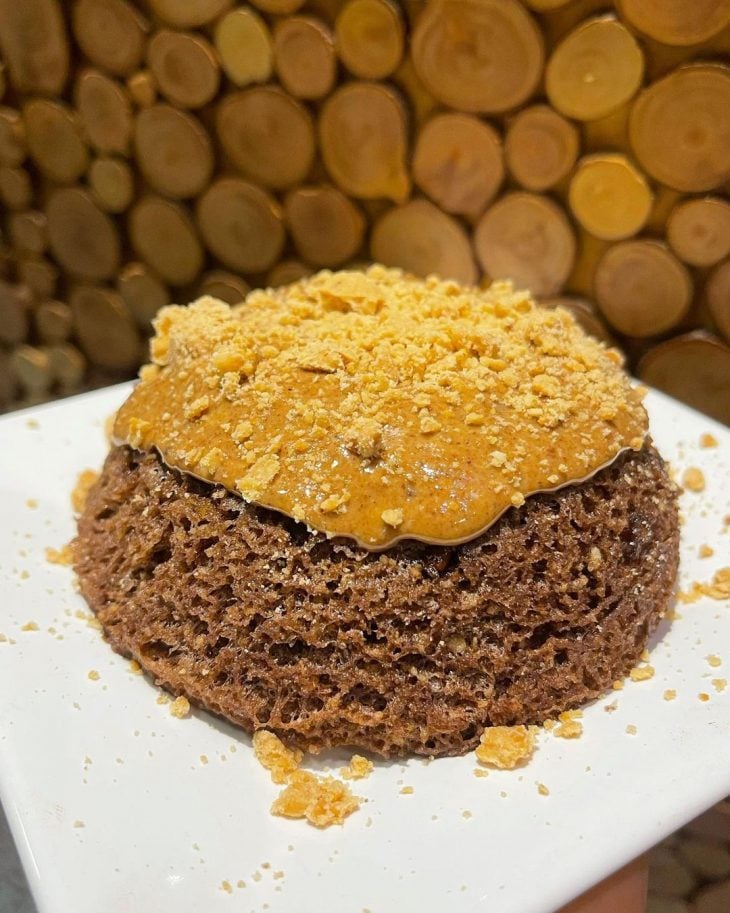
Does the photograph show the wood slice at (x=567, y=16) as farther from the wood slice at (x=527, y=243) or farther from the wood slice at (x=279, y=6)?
the wood slice at (x=279, y=6)

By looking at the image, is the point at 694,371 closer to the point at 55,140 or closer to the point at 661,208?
the point at 661,208

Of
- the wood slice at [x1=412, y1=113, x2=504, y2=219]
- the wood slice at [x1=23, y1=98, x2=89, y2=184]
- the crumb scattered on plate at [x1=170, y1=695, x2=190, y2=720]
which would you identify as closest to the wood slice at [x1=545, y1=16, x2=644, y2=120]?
the wood slice at [x1=412, y1=113, x2=504, y2=219]

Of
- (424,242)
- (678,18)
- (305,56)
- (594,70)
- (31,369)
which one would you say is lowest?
(31,369)

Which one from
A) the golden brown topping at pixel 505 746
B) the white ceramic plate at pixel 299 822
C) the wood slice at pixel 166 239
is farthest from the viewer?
the wood slice at pixel 166 239

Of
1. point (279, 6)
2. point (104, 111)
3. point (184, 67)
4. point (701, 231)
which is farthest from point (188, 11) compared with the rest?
point (701, 231)

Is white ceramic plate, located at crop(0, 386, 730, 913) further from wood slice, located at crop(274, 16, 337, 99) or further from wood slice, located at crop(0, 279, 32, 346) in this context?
wood slice, located at crop(0, 279, 32, 346)

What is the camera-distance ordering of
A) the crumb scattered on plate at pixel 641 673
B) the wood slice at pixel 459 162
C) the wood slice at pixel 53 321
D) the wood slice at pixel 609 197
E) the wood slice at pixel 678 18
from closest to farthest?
the crumb scattered on plate at pixel 641 673 → the wood slice at pixel 678 18 → the wood slice at pixel 609 197 → the wood slice at pixel 459 162 → the wood slice at pixel 53 321

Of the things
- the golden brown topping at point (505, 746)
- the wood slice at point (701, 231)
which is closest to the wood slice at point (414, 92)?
the wood slice at point (701, 231)
